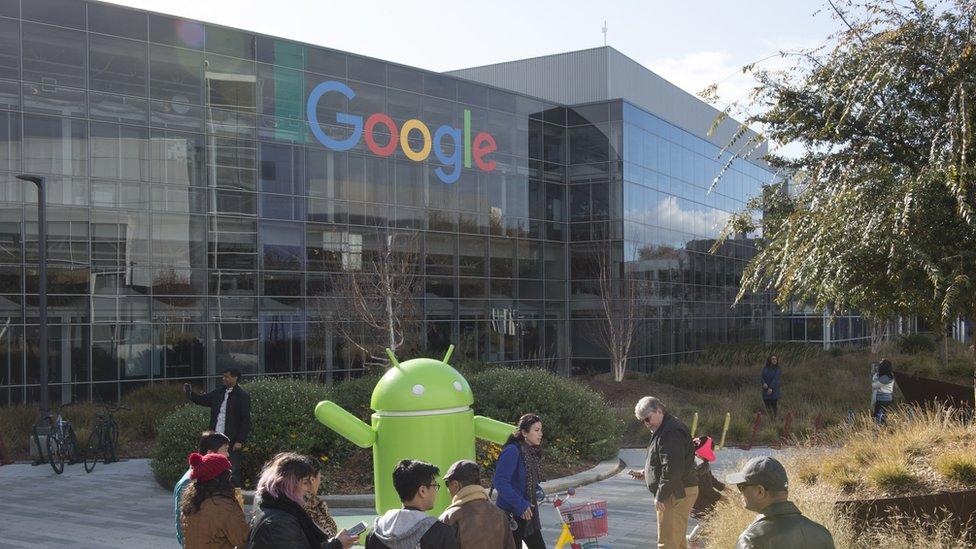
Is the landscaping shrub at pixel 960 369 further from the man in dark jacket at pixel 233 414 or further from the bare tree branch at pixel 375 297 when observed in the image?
the man in dark jacket at pixel 233 414

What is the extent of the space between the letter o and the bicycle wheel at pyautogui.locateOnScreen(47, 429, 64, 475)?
54.9ft

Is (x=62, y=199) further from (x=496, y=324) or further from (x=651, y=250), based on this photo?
(x=651, y=250)

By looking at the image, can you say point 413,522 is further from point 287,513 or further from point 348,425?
point 348,425

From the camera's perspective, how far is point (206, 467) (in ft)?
16.7

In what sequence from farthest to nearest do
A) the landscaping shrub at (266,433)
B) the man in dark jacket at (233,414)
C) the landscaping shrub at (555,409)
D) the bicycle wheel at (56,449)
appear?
the bicycle wheel at (56,449)
the landscaping shrub at (555,409)
the landscaping shrub at (266,433)
the man in dark jacket at (233,414)

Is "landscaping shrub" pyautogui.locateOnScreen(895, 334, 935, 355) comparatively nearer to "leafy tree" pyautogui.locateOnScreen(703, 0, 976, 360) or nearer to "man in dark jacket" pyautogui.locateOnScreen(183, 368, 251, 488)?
"leafy tree" pyautogui.locateOnScreen(703, 0, 976, 360)

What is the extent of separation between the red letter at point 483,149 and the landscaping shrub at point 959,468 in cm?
2429

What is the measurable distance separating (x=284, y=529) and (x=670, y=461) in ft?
12.4

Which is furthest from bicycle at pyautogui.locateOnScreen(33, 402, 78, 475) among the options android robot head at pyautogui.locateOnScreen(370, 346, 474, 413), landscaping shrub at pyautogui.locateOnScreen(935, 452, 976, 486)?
landscaping shrub at pyautogui.locateOnScreen(935, 452, 976, 486)

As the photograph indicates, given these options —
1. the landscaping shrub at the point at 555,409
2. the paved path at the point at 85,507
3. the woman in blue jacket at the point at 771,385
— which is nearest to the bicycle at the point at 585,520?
the paved path at the point at 85,507

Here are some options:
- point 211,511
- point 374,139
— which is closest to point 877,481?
point 211,511

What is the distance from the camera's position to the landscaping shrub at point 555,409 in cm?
1367

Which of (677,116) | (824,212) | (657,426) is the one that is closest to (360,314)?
(824,212)

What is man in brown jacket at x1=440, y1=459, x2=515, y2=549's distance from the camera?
16.0 ft
